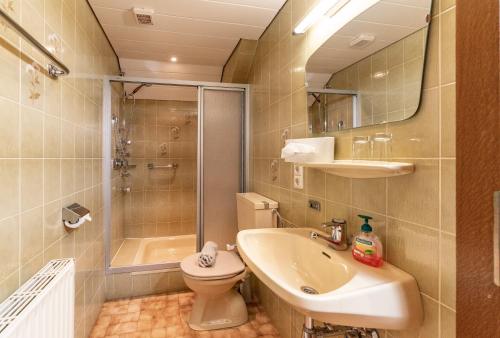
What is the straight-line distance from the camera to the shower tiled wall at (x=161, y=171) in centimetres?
316

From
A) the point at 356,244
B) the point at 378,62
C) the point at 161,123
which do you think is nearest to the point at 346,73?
the point at 378,62

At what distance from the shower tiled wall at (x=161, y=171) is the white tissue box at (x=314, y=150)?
207cm

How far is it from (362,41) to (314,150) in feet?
1.62

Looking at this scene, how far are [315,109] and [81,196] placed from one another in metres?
1.50

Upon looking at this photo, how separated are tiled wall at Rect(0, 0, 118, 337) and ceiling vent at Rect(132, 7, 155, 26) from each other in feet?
0.98

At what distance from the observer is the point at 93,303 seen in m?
1.83

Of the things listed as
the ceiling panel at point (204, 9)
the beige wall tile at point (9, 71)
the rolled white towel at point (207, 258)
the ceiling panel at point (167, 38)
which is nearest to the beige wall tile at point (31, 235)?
the beige wall tile at point (9, 71)

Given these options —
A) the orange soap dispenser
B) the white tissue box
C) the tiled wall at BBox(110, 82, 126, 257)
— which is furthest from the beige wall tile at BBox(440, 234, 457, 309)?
the tiled wall at BBox(110, 82, 126, 257)

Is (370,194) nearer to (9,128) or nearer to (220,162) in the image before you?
(9,128)

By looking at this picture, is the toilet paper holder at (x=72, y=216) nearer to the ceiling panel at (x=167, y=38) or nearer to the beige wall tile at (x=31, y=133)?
the beige wall tile at (x=31, y=133)

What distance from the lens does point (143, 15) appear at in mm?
1902

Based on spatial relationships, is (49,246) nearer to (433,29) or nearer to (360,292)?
(360,292)

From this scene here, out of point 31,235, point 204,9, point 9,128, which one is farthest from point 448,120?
point 204,9

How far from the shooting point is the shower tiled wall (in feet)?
10.4
